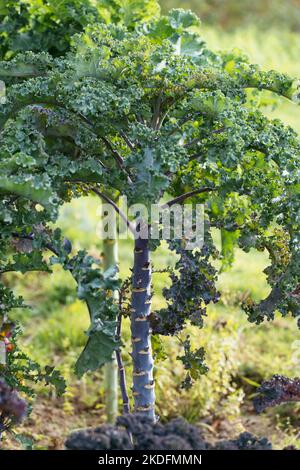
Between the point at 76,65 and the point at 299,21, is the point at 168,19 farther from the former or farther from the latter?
the point at 299,21

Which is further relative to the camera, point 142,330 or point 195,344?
point 195,344

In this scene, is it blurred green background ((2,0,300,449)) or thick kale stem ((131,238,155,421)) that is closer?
thick kale stem ((131,238,155,421))

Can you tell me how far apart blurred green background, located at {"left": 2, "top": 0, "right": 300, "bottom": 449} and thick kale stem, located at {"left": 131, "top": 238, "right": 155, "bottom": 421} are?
117 centimetres

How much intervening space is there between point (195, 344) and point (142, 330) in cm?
163

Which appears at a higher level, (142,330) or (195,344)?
(142,330)

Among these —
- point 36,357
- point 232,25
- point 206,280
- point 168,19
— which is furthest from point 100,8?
point 232,25

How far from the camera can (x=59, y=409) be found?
16.2 feet

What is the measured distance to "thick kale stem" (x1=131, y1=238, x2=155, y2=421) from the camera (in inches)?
125

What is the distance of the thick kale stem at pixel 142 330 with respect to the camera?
3.17m

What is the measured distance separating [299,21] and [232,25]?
130 cm

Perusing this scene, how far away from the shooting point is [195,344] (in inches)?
187

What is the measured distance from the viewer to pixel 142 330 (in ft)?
10.4

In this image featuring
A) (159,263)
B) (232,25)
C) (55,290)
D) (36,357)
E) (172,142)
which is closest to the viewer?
(172,142)

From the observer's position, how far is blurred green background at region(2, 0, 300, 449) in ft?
15.2
